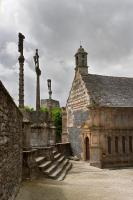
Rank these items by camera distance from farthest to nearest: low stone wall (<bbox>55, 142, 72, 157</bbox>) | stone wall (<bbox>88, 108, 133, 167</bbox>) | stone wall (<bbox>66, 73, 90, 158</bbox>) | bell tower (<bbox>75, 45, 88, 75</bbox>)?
bell tower (<bbox>75, 45, 88, 75</bbox>), low stone wall (<bbox>55, 142, 72, 157</bbox>), stone wall (<bbox>66, 73, 90, 158</bbox>), stone wall (<bbox>88, 108, 133, 167</bbox>)

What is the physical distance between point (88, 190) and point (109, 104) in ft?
47.7

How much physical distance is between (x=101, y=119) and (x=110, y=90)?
4882 millimetres

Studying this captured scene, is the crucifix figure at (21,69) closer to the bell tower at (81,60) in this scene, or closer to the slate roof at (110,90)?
the slate roof at (110,90)

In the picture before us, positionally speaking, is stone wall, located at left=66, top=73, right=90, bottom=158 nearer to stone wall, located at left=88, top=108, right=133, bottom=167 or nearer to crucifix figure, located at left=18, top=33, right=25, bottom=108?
stone wall, located at left=88, top=108, right=133, bottom=167

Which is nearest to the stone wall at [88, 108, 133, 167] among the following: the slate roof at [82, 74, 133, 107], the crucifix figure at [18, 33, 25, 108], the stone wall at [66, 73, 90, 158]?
the slate roof at [82, 74, 133, 107]

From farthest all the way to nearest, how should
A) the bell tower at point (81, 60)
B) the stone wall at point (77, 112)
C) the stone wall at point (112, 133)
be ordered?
the bell tower at point (81, 60) → the stone wall at point (77, 112) → the stone wall at point (112, 133)

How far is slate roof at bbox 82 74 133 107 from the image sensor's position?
88.8 ft

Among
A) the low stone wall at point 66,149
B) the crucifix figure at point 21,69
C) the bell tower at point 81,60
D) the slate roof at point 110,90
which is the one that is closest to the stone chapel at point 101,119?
the slate roof at point 110,90

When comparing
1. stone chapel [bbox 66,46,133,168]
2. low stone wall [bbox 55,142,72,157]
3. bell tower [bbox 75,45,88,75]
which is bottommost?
low stone wall [bbox 55,142,72,157]

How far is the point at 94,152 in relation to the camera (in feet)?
80.6

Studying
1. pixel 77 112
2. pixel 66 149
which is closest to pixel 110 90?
pixel 77 112

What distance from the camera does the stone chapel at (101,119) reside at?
2483 centimetres

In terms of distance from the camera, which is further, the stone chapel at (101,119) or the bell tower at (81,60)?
the bell tower at (81,60)

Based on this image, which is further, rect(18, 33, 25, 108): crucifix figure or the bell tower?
the bell tower
